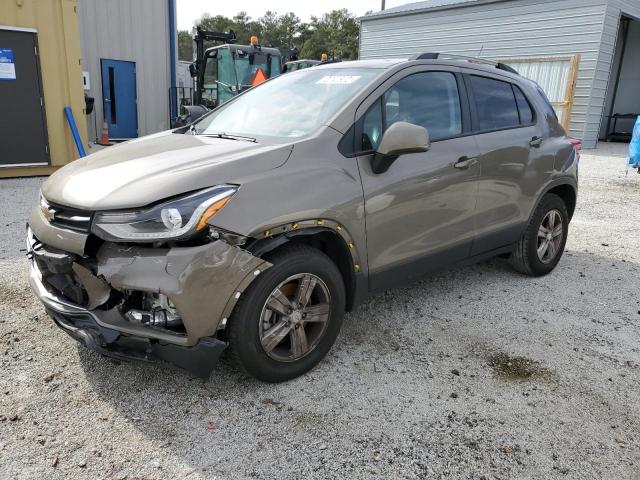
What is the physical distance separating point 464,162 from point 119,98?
1234 cm

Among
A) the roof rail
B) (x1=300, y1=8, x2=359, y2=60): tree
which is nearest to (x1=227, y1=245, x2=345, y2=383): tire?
the roof rail

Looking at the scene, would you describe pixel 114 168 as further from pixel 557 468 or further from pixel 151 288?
pixel 557 468

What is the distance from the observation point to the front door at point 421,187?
312 cm

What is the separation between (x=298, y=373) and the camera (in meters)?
2.97

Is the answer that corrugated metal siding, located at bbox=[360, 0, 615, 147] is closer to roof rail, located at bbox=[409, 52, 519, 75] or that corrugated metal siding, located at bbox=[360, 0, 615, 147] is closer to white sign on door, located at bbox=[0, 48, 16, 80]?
roof rail, located at bbox=[409, 52, 519, 75]

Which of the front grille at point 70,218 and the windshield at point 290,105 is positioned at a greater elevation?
the windshield at point 290,105

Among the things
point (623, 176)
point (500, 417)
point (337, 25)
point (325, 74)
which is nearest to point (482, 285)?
point (500, 417)

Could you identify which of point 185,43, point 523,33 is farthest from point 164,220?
point 185,43

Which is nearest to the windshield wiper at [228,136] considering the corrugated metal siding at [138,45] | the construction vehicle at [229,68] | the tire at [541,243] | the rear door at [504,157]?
the rear door at [504,157]

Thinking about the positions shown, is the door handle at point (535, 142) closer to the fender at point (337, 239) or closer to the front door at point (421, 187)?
the front door at point (421, 187)

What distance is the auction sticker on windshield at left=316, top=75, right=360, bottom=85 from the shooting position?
11.1ft

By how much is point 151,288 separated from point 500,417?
188 cm

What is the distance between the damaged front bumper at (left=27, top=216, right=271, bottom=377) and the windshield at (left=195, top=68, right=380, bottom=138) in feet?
3.35

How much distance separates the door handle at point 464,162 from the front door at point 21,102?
754 cm
